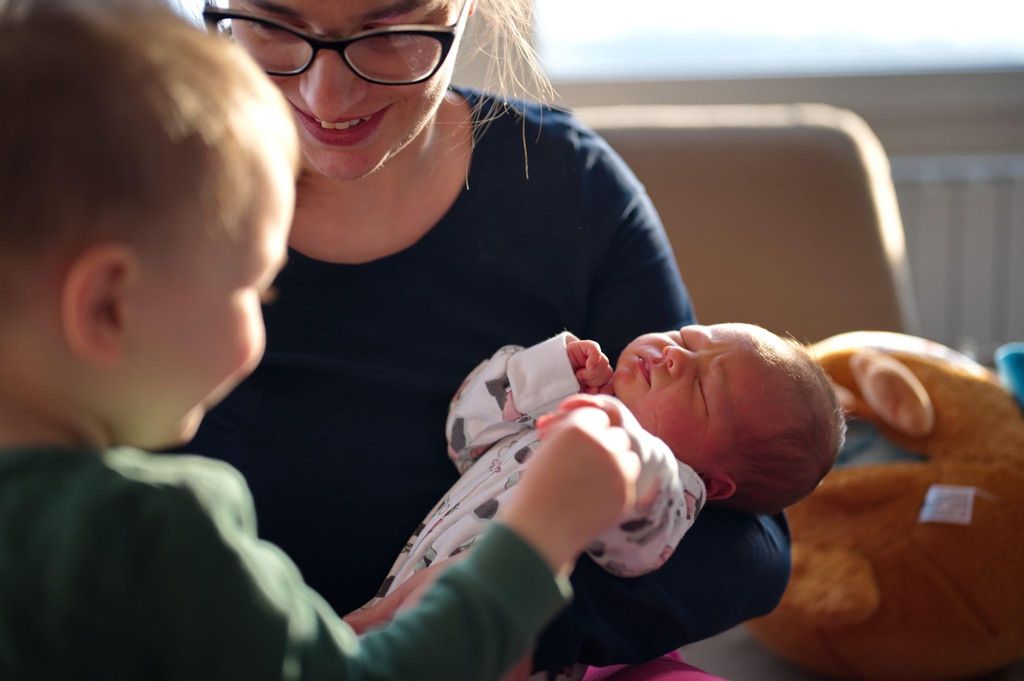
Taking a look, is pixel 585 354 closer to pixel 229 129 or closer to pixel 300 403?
pixel 300 403

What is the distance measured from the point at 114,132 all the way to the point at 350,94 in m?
0.67

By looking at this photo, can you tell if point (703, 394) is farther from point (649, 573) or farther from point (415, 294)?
point (415, 294)

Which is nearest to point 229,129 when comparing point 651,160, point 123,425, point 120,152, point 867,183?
point 120,152

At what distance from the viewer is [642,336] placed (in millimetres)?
1473

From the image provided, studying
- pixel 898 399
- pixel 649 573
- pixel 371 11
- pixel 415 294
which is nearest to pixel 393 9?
pixel 371 11

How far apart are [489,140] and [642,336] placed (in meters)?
0.33

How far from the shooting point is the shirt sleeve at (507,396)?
1.38m

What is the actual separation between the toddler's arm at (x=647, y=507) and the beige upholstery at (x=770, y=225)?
1139mm

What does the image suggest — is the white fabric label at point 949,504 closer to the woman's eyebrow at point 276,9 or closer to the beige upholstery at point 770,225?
the beige upholstery at point 770,225

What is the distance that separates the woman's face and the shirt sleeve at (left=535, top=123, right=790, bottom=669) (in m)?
0.27

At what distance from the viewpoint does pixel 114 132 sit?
2.24 ft

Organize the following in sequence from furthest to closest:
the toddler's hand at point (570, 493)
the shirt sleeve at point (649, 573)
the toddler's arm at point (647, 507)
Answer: the shirt sleeve at point (649, 573), the toddler's arm at point (647, 507), the toddler's hand at point (570, 493)

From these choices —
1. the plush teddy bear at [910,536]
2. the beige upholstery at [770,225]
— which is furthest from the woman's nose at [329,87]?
the beige upholstery at [770,225]

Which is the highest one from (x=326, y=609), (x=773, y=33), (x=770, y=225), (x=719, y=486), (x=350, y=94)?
(x=350, y=94)
